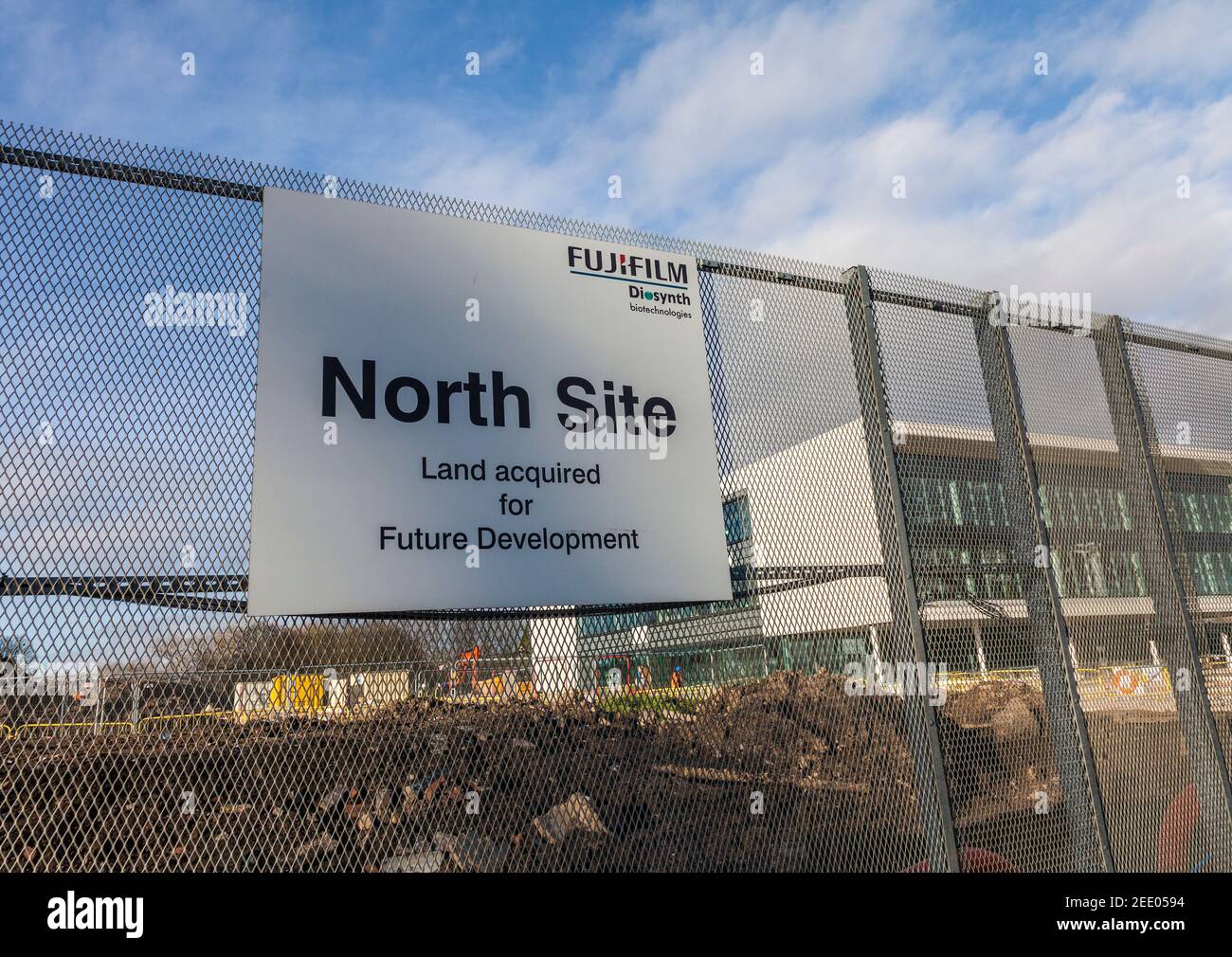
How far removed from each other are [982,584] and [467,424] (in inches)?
125

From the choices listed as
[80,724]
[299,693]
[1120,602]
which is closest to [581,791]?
[299,693]

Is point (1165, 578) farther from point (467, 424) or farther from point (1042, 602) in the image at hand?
point (467, 424)

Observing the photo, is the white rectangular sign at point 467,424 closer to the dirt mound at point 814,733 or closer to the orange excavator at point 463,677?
the orange excavator at point 463,677

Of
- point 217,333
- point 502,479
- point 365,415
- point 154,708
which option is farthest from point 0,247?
point 502,479

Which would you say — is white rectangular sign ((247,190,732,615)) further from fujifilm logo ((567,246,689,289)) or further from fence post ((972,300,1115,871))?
fence post ((972,300,1115,871))

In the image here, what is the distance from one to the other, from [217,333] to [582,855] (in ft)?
11.2

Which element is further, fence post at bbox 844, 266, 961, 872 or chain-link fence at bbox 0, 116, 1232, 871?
fence post at bbox 844, 266, 961, 872

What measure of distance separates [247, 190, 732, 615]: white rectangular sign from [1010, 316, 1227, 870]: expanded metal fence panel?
2.62m

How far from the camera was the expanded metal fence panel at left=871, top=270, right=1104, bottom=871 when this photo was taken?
456cm
